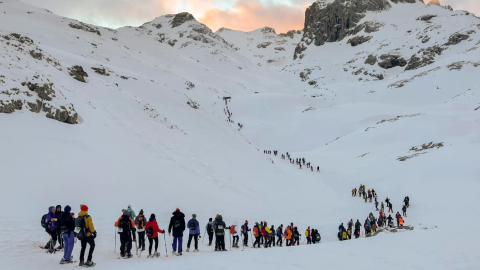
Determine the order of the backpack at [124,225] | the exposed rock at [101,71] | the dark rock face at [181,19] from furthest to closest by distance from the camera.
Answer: the dark rock face at [181,19], the exposed rock at [101,71], the backpack at [124,225]

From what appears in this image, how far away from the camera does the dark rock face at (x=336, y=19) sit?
162m

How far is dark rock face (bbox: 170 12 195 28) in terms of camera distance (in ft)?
538

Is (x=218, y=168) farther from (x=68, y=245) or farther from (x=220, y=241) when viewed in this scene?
(x=68, y=245)

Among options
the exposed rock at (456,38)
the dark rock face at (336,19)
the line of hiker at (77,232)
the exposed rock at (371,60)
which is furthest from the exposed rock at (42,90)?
the dark rock face at (336,19)

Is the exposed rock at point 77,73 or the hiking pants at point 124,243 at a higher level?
the exposed rock at point 77,73

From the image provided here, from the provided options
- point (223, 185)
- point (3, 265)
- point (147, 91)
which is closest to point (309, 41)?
point (147, 91)

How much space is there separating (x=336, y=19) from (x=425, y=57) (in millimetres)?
83123

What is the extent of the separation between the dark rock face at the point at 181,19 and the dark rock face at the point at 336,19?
6710 centimetres

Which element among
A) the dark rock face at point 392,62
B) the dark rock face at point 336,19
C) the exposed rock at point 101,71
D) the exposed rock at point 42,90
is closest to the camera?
the exposed rock at point 42,90

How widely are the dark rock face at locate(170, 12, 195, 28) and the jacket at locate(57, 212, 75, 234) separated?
169755mm

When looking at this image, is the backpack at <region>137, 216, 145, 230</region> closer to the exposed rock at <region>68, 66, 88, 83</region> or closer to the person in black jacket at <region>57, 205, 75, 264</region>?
the person in black jacket at <region>57, 205, 75, 264</region>

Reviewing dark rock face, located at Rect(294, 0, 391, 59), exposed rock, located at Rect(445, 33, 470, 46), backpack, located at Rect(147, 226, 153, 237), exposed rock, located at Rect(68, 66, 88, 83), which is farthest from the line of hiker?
dark rock face, located at Rect(294, 0, 391, 59)

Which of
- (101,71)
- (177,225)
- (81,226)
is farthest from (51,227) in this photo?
(101,71)

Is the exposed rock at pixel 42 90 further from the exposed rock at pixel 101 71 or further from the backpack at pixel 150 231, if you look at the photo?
the exposed rock at pixel 101 71
